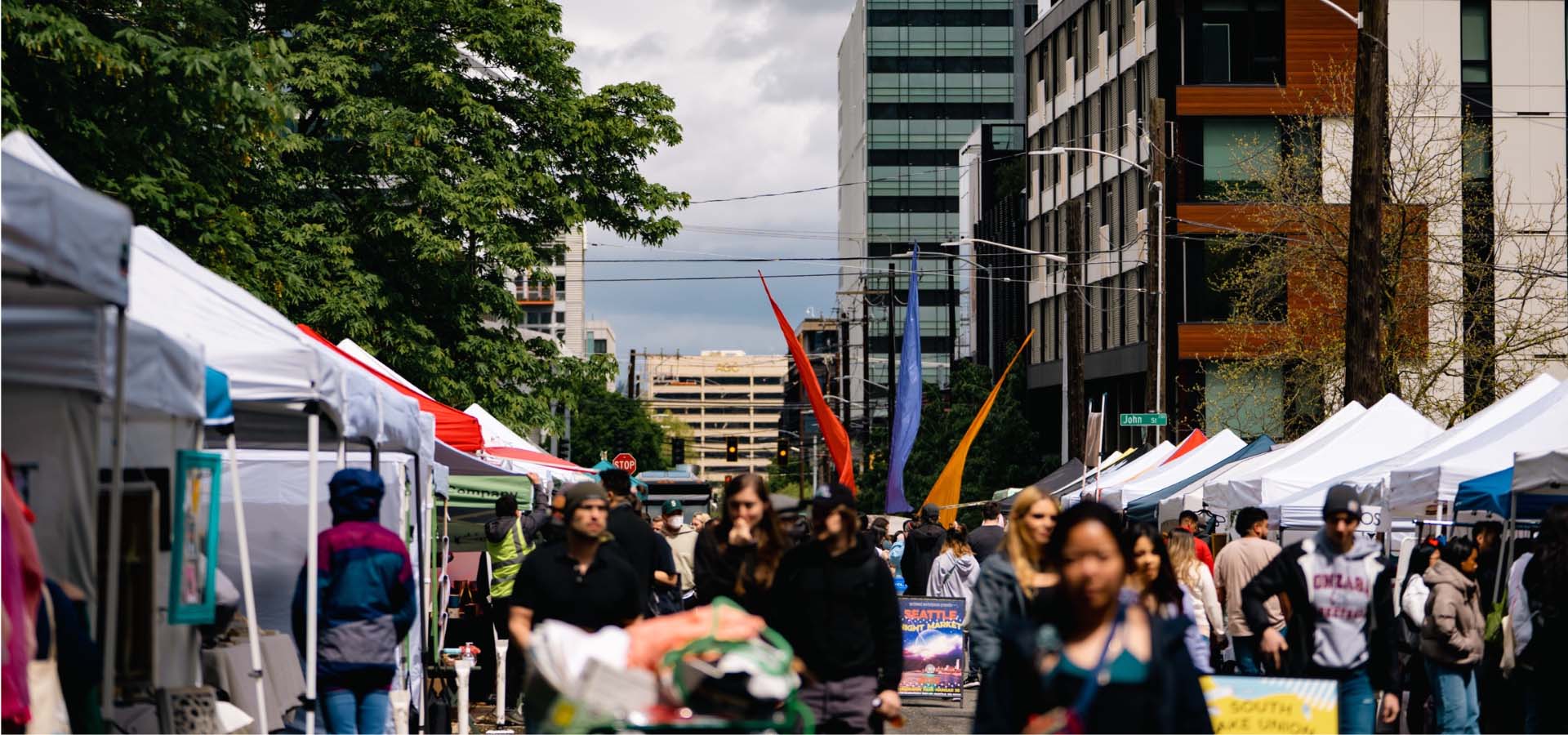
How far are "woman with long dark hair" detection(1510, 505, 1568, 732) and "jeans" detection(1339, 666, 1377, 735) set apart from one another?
2.74 feet

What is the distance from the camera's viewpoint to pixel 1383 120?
2234 cm

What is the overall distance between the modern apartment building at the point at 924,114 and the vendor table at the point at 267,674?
399ft

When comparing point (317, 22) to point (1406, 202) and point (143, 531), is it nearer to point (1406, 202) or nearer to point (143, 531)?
point (1406, 202)

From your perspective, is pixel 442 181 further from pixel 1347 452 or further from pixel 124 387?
pixel 124 387

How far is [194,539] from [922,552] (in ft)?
48.1

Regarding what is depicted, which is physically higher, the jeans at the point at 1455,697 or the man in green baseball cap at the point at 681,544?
the man in green baseball cap at the point at 681,544

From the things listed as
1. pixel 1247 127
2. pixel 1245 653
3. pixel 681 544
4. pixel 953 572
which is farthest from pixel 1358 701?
pixel 1247 127

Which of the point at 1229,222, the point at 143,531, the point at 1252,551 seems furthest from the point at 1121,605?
the point at 1229,222

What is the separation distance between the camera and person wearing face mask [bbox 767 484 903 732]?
8.57m

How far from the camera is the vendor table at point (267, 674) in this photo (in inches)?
411

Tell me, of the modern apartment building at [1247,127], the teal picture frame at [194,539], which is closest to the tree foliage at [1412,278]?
the modern apartment building at [1247,127]

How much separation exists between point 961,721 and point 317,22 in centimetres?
2073

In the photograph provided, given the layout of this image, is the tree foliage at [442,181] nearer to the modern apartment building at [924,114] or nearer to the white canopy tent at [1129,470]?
the white canopy tent at [1129,470]

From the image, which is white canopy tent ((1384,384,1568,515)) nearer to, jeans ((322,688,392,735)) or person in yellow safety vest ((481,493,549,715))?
person in yellow safety vest ((481,493,549,715))
